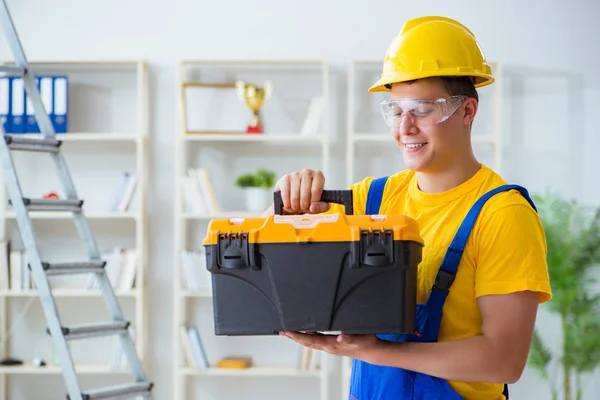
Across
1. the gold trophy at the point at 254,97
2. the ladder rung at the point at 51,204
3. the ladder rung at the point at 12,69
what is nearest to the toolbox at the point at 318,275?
the ladder rung at the point at 51,204

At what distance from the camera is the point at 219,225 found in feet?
4.72

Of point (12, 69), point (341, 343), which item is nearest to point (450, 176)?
point (341, 343)

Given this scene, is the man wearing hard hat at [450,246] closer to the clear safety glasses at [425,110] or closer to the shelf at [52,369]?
the clear safety glasses at [425,110]

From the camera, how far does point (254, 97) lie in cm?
485

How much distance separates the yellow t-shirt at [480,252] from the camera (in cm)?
143

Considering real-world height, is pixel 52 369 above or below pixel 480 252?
below

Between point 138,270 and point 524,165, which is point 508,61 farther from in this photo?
point 138,270

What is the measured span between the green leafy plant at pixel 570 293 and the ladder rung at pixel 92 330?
91.7 inches

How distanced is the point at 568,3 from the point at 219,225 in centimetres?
413

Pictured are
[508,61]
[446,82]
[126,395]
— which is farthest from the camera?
[508,61]

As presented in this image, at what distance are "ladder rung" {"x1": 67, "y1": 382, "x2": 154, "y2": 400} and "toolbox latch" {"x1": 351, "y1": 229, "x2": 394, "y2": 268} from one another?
1.99 metres

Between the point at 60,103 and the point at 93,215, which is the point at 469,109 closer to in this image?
the point at 93,215

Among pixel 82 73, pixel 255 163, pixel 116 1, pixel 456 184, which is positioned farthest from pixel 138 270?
pixel 456 184

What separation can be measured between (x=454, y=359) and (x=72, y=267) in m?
2.14
